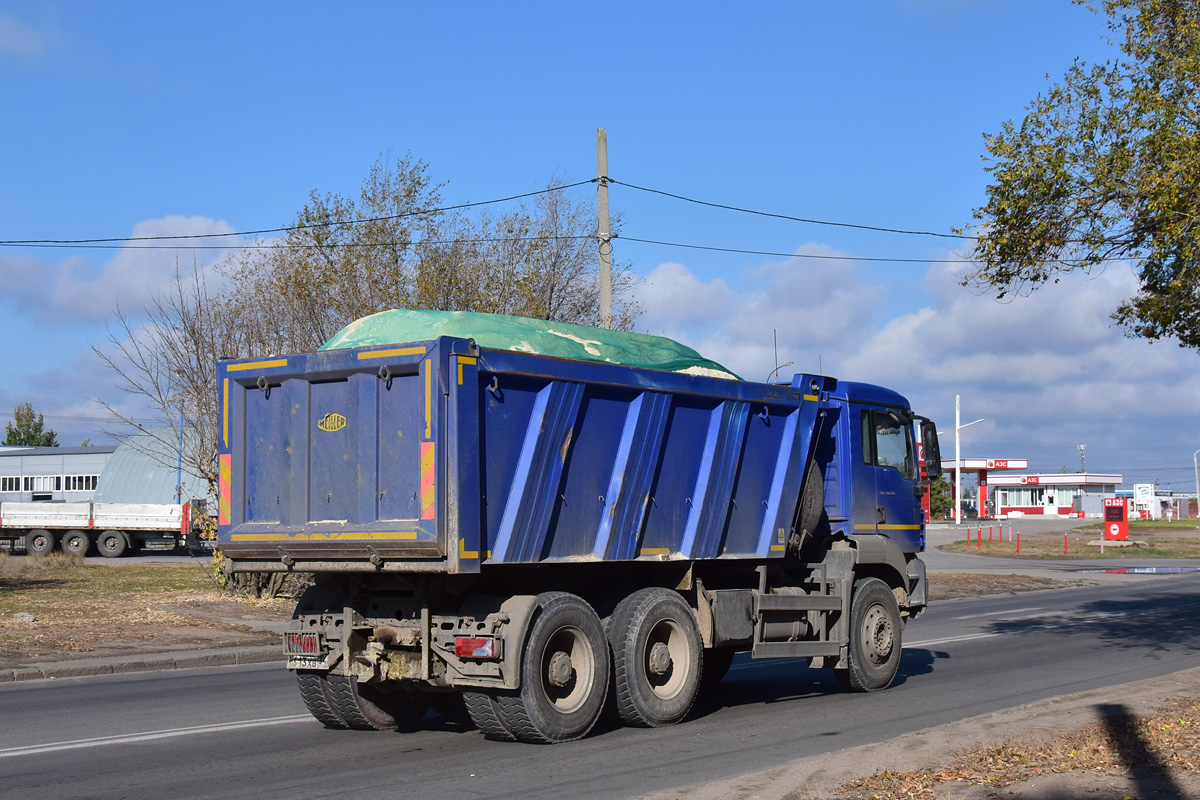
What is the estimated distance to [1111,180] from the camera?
12.7m

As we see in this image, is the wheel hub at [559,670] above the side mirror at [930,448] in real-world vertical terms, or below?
below

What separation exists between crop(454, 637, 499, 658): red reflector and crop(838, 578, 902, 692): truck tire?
4.59m

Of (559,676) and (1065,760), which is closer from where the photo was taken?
(1065,760)

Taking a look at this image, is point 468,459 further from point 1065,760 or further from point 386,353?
point 1065,760

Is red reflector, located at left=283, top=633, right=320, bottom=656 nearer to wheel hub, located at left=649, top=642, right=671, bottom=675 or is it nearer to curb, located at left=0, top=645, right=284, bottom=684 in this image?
wheel hub, located at left=649, top=642, right=671, bottom=675

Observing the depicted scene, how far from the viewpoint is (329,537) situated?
28.1ft

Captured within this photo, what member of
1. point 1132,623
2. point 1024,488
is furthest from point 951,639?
point 1024,488

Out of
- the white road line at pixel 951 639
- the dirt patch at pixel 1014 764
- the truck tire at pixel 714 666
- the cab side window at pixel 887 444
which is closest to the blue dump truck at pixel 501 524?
the truck tire at pixel 714 666

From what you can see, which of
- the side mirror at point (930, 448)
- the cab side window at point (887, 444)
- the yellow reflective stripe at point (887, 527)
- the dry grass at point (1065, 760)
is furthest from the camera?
the side mirror at point (930, 448)

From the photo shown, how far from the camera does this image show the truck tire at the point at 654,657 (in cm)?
940

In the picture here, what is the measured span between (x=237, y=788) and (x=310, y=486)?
7.37ft

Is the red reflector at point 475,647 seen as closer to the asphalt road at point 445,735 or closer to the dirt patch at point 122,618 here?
the asphalt road at point 445,735

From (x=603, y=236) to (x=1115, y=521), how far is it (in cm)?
3475

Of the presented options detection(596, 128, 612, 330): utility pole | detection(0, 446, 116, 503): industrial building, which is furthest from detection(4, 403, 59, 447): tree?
detection(596, 128, 612, 330): utility pole
